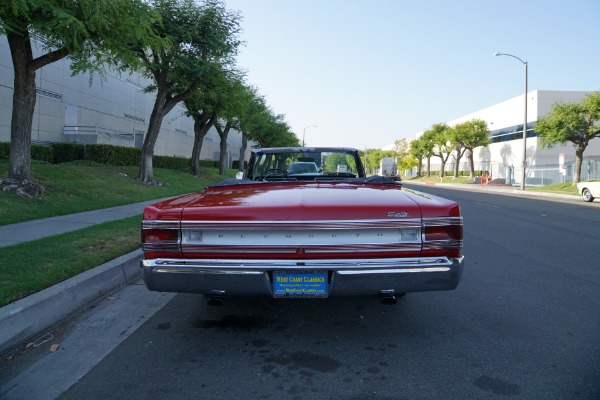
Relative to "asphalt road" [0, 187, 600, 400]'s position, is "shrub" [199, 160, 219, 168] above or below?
above

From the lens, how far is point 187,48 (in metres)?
17.8

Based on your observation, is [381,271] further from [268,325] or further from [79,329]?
[79,329]

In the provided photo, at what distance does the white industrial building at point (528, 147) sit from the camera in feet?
137

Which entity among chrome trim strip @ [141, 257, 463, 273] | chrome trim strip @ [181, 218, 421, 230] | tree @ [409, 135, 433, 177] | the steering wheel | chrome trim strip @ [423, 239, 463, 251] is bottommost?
chrome trim strip @ [141, 257, 463, 273]

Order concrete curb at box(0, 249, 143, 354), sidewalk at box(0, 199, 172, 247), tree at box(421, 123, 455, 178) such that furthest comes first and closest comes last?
tree at box(421, 123, 455, 178) < sidewalk at box(0, 199, 172, 247) < concrete curb at box(0, 249, 143, 354)

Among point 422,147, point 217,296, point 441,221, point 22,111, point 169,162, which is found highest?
point 422,147

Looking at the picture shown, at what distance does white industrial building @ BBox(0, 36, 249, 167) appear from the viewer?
2025cm

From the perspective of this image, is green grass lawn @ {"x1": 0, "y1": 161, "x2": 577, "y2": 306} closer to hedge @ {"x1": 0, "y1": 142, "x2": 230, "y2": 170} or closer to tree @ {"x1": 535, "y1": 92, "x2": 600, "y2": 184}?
hedge @ {"x1": 0, "y1": 142, "x2": 230, "y2": 170}

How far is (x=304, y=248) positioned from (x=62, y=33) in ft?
26.0

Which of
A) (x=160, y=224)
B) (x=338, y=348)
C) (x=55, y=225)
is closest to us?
(x=160, y=224)

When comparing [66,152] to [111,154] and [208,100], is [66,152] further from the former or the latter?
[208,100]

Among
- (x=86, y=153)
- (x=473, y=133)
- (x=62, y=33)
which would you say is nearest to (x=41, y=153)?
(x=86, y=153)

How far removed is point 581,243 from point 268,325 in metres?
7.37

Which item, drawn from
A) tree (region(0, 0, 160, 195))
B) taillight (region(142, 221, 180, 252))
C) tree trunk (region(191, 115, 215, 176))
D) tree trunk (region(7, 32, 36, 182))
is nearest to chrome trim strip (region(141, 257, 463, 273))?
taillight (region(142, 221, 180, 252))
